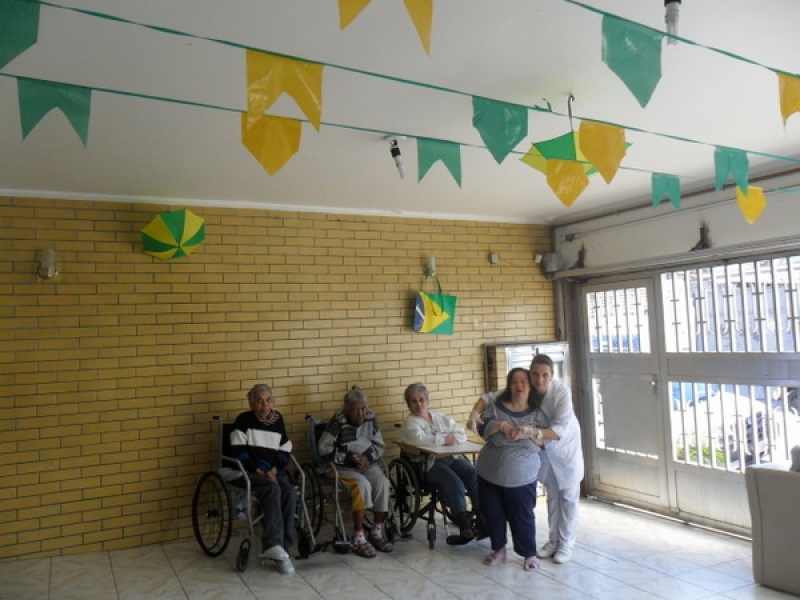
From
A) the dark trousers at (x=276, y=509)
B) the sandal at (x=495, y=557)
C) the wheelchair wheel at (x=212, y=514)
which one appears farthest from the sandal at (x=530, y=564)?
the wheelchair wheel at (x=212, y=514)

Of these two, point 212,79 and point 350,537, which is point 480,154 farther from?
point 350,537

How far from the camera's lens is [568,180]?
11.1ft

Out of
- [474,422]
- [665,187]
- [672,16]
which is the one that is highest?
[672,16]

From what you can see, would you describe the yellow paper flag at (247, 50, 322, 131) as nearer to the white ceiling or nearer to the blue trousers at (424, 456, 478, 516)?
the white ceiling

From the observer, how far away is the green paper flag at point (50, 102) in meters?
2.15

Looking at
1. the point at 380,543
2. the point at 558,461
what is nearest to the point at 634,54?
the point at 558,461

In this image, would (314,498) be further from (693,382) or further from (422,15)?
(422,15)

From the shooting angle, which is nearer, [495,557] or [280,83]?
[280,83]

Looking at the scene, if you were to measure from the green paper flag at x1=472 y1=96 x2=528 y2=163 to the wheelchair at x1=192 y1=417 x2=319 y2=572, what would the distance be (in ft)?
9.12

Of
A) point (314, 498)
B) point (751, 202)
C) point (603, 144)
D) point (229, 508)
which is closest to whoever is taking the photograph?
point (603, 144)

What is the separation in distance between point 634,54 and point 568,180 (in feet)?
4.27

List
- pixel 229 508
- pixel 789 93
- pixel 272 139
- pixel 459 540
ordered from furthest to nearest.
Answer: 1. pixel 459 540
2. pixel 229 508
3. pixel 789 93
4. pixel 272 139

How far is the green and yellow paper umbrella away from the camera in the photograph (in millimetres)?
4676

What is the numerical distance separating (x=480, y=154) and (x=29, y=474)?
359 cm
